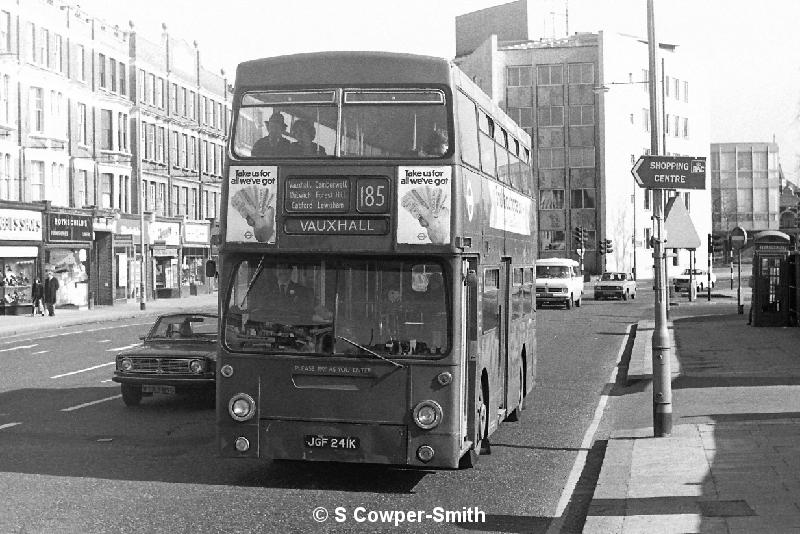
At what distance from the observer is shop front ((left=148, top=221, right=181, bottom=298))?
66562 millimetres

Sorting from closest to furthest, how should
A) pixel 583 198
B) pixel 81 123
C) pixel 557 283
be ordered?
pixel 557 283 → pixel 81 123 → pixel 583 198

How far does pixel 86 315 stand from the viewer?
49.4 meters

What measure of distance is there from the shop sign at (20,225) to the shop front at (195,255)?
2020 cm

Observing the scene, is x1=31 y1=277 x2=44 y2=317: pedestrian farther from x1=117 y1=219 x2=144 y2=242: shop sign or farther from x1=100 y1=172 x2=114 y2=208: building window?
x1=117 y1=219 x2=144 y2=242: shop sign

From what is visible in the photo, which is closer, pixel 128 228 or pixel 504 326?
pixel 504 326

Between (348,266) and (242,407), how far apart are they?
5.46ft

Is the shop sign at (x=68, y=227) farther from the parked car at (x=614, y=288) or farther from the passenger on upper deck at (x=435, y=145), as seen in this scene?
the passenger on upper deck at (x=435, y=145)

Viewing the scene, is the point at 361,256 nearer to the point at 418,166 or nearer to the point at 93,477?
the point at 418,166

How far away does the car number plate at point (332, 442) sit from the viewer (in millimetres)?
10500

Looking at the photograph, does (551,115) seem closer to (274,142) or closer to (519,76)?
(519,76)

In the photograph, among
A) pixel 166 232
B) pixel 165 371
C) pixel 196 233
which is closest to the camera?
pixel 165 371

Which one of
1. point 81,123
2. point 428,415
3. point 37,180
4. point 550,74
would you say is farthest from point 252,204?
point 550,74

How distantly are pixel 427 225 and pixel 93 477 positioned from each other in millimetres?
4143

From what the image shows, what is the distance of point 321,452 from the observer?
10547 millimetres
